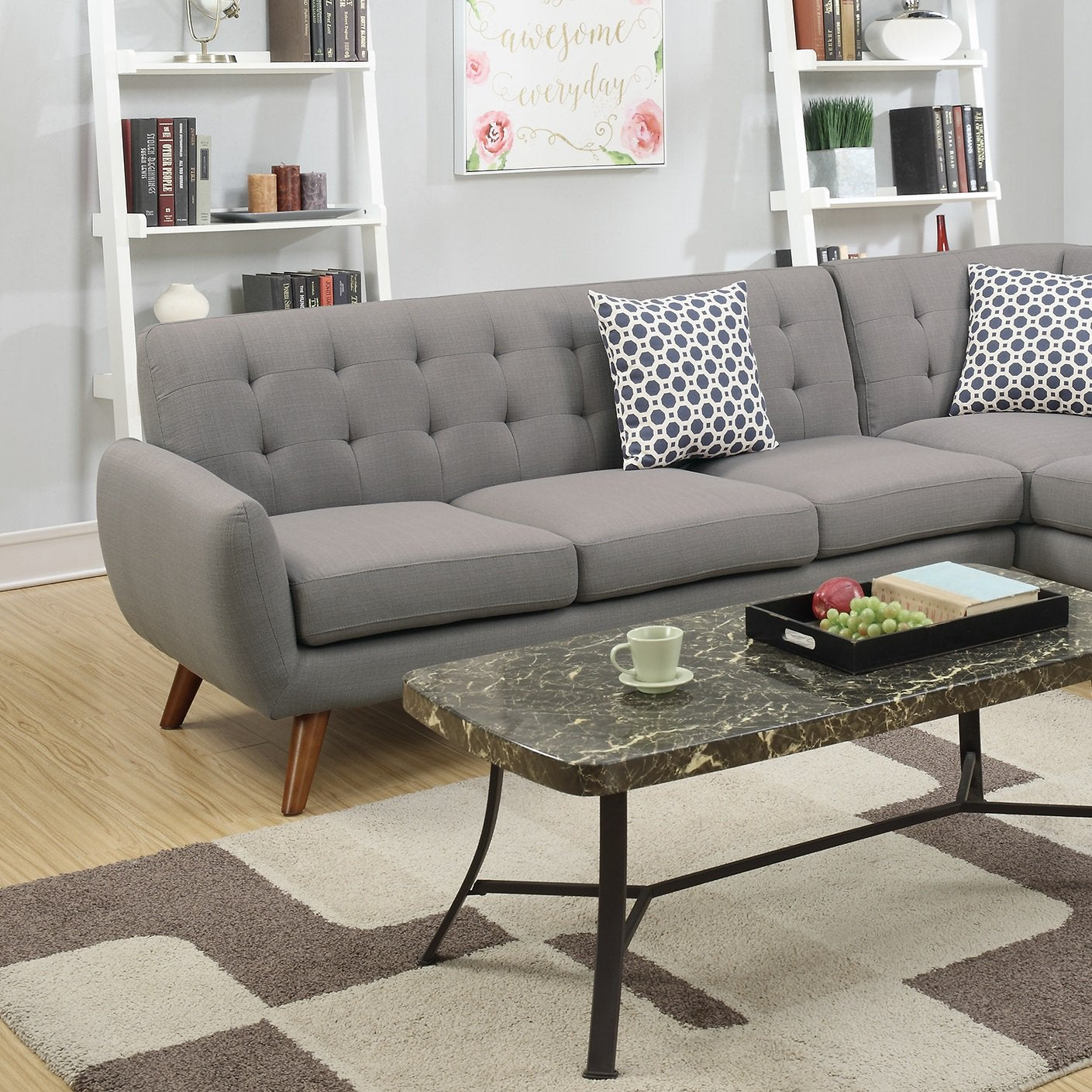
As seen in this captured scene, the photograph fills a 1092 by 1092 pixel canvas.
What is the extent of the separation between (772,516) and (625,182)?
2424 millimetres

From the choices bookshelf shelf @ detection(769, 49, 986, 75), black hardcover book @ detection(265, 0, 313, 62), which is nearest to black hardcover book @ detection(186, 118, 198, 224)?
black hardcover book @ detection(265, 0, 313, 62)

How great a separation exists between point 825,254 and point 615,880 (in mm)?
4106

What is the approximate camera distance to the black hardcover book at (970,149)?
5566 millimetres

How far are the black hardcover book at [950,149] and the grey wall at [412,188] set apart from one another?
0.96ft

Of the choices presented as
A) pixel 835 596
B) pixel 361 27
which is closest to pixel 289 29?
pixel 361 27

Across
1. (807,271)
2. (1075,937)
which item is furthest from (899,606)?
(807,271)

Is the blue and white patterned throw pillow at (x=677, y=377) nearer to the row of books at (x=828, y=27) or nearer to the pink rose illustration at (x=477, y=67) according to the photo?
the pink rose illustration at (x=477, y=67)

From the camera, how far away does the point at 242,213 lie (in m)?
4.40

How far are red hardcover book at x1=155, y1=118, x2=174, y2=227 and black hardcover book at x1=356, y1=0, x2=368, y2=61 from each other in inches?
24.4

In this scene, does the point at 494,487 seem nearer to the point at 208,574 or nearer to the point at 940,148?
the point at 208,574

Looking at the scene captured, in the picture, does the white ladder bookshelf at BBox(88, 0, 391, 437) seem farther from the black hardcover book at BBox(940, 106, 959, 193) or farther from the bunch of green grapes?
the bunch of green grapes

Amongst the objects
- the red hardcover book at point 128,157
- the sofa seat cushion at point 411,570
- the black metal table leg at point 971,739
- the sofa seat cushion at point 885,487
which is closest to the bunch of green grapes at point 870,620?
the black metal table leg at point 971,739

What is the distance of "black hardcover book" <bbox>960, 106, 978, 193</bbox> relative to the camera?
557 centimetres

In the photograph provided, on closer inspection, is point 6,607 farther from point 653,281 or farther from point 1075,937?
point 1075,937
